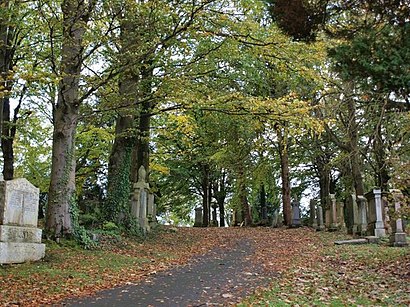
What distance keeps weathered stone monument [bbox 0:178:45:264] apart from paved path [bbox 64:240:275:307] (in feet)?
9.83

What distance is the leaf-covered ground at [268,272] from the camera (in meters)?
6.95

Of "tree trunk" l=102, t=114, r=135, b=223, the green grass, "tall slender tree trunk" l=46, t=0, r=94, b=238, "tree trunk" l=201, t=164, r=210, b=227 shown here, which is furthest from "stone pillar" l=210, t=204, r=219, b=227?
"tall slender tree trunk" l=46, t=0, r=94, b=238

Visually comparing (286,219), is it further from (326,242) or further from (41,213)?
(41,213)

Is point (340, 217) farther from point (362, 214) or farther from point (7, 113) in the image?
point (7, 113)

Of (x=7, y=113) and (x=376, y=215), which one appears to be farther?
(x=7, y=113)

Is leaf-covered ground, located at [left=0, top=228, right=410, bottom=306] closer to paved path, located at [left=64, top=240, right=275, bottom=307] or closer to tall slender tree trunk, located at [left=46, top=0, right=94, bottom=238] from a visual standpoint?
paved path, located at [left=64, top=240, right=275, bottom=307]

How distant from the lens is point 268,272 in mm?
9477

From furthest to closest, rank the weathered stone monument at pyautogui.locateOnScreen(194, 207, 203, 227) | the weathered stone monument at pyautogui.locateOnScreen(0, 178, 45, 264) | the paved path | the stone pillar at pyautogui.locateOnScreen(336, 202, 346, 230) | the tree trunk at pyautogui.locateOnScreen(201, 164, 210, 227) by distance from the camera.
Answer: the tree trunk at pyautogui.locateOnScreen(201, 164, 210, 227) → the weathered stone monument at pyautogui.locateOnScreen(194, 207, 203, 227) → the stone pillar at pyautogui.locateOnScreen(336, 202, 346, 230) → the weathered stone monument at pyautogui.locateOnScreen(0, 178, 45, 264) → the paved path

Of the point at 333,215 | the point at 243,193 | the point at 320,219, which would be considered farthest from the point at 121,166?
the point at 243,193

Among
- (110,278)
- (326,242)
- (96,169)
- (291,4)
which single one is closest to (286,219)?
(326,242)

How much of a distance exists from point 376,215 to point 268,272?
246 inches

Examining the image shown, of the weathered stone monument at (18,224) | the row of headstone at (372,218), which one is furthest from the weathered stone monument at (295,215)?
the weathered stone monument at (18,224)

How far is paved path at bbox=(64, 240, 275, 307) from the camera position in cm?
673

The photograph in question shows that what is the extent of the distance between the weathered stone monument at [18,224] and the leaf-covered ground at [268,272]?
0.34 meters
